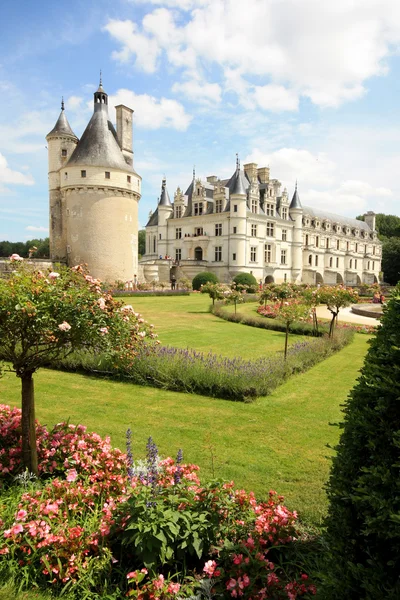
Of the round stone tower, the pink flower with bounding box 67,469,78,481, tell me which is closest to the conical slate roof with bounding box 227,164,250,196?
the round stone tower

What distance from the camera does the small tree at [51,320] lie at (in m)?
3.42

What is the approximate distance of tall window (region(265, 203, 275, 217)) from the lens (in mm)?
46562

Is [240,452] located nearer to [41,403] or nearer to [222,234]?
[41,403]

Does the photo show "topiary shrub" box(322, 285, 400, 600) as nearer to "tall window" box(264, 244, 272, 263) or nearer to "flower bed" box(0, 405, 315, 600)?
"flower bed" box(0, 405, 315, 600)

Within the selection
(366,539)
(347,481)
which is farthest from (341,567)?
(347,481)

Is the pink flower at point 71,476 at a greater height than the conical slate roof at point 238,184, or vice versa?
the conical slate roof at point 238,184

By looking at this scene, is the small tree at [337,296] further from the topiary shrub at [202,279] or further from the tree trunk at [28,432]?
the topiary shrub at [202,279]

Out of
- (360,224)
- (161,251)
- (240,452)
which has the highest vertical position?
(360,224)

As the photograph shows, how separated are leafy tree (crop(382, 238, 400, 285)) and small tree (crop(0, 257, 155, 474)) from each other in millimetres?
64145

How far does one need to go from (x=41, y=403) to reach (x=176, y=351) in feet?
11.5

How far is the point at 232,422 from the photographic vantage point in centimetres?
645

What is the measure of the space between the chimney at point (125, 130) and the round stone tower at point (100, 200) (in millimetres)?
320

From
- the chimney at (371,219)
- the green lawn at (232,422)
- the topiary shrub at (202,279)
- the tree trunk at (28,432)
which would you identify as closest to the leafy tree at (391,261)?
the chimney at (371,219)

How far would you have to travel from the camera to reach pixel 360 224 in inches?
2670
